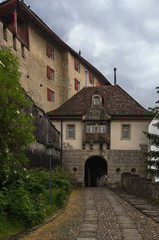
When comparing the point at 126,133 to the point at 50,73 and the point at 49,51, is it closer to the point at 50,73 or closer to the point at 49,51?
the point at 50,73

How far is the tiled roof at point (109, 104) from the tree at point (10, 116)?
1821 cm

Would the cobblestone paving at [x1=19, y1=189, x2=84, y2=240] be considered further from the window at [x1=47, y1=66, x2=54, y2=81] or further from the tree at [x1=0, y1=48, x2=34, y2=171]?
the window at [x1=47, y1=66, x2=54, y2=81]

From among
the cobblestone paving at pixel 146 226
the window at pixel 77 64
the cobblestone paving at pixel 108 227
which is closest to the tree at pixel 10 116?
the cobblestone paving at pixel 108 227

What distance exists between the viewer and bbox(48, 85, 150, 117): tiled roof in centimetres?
2773

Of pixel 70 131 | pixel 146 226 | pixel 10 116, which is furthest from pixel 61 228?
pixel 70 131

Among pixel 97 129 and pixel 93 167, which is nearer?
pixel 97 129

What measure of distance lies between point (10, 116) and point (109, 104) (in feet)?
67.7

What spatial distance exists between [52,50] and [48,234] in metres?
27.8

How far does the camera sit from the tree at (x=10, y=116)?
851 cm

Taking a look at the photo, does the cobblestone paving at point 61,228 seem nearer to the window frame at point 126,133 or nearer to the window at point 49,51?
the window frame at point 126,133

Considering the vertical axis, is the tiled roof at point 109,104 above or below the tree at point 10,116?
above

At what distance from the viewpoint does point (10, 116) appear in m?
8.90

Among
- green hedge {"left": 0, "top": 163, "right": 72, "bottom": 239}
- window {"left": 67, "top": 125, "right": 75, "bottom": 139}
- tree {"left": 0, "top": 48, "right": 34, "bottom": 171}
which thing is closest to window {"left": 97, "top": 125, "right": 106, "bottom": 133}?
window {"left": 67, "top": 125, "right": 75, "bottom": 139}

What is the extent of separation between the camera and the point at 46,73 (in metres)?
31.3
